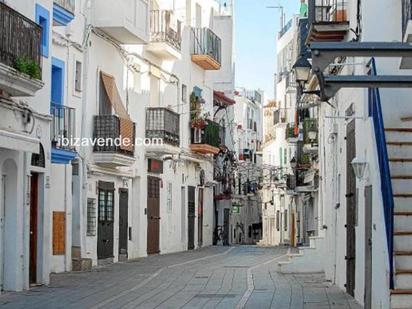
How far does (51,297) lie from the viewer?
1845 cm

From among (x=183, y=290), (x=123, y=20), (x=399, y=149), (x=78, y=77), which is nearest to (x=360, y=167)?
(x=399, y=149)

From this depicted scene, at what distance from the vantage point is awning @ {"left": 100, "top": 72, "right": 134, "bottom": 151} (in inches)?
1164

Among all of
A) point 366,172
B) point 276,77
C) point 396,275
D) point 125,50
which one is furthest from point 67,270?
point 276,77

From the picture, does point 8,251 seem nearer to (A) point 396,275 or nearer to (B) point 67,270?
(B) point 67,270

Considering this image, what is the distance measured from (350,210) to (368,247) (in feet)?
11.3

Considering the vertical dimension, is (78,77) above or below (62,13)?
below

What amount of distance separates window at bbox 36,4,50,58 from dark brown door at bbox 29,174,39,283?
9.28 feet

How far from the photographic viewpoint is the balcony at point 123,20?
2902cm

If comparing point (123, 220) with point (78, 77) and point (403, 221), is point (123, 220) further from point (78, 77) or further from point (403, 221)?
point (403, 221)

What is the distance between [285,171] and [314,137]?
101ft

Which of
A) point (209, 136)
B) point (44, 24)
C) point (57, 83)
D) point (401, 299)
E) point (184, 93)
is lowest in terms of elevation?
point (401, 299)

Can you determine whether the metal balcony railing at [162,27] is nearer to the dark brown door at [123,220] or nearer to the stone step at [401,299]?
the dark brown door at [123,220]

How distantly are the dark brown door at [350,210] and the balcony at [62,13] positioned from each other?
866cm

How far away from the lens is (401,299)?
12453mm
